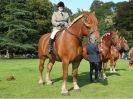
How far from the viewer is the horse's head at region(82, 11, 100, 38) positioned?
46.3 ft

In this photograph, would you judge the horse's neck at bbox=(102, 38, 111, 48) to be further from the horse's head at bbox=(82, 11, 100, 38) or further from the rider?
the horse's head at bbox=(82, 11, 100, 38)

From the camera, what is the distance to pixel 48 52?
1695cm

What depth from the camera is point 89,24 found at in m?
14.4

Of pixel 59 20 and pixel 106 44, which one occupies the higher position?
pixel 59 20

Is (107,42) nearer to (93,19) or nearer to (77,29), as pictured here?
(77,29)

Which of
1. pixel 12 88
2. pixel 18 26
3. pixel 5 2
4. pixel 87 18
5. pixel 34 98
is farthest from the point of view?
pixel 5 2

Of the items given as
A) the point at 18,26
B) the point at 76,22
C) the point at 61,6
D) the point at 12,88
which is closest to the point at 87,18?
the point at 76,22

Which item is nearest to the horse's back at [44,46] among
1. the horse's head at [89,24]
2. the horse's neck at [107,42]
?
the horse's head at [89,24]

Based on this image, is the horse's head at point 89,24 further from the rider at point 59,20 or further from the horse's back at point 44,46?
the horse's back at point 44,46

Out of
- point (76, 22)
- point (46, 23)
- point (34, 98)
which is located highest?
point (46, 23)

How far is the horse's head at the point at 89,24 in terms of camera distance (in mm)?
14117

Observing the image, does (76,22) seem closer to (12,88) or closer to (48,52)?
(48,52)

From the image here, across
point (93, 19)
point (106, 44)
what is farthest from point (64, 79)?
point (106, 44)

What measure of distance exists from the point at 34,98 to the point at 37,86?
3.25 m
